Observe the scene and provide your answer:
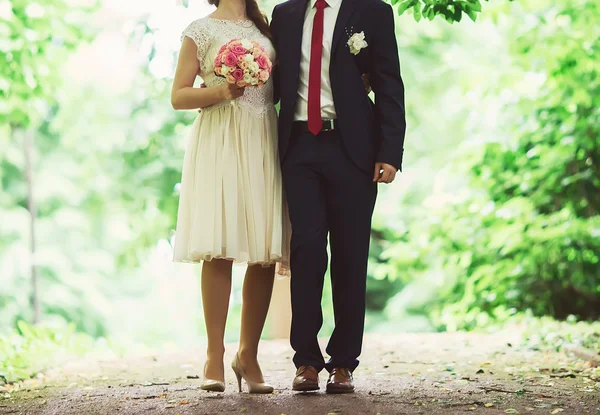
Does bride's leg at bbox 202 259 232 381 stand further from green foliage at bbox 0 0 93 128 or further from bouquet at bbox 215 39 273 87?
green foliage at bbox 0 0 93 128

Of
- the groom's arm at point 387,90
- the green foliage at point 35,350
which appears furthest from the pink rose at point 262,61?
the green foliage at point 35,350

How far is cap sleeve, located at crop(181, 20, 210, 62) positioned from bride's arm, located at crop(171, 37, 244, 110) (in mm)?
22

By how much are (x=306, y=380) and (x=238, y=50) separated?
1644 mm

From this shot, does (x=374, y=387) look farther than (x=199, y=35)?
Yes

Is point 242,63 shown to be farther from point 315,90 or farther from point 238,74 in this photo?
point 315,90

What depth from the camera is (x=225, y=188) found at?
4.24 meters

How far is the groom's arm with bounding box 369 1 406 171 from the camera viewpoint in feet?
13.8

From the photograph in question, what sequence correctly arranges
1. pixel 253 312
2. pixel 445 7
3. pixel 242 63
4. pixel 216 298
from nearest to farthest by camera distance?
1. pixel 242 63
2. pixel 216 298
3. pixel 253 312
4. pixel 445 7

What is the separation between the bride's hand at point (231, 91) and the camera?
4051 millimetres

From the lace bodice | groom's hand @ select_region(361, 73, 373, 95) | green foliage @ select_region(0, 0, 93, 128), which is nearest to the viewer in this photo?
the lace bodice

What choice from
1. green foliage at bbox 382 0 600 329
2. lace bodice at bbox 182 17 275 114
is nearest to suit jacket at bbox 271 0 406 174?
lace bodice at bbox 182 17 275 114

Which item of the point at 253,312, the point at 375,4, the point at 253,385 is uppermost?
the point at 375,4

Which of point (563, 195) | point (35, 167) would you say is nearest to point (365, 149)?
point (563, 195)

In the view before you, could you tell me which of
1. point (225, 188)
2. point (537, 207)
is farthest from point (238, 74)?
point (537, 207)
